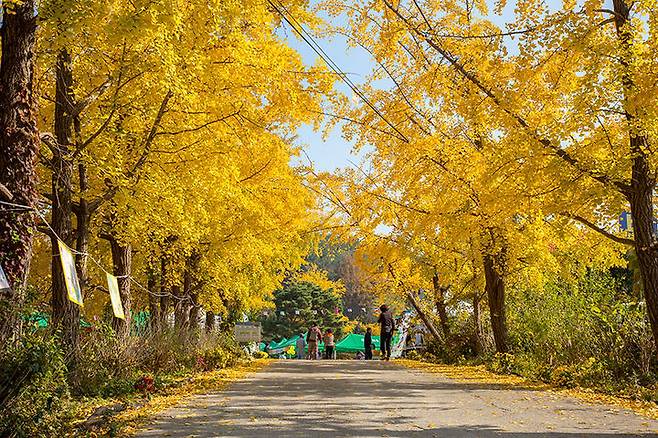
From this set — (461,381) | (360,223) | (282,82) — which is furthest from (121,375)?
(360,223)

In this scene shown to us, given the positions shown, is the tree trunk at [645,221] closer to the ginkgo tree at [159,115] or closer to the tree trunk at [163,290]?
the ginkgo tree at [159,115]

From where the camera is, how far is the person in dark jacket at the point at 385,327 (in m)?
20.8

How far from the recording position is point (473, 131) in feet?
44.3

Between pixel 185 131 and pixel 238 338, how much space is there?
15.9 m

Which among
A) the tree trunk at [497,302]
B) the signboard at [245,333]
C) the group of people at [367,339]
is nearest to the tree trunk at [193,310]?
the signboard at [245,333]

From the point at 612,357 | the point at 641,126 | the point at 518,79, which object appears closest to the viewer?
the point at 641,126

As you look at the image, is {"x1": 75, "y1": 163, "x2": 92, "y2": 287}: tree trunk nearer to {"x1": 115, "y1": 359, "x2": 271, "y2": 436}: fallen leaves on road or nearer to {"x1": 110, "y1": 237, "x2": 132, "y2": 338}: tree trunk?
{"x1": 110, "y1": 237, "x2": 132, "y2": 338}: tree trunk

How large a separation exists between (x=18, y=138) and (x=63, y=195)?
2934 mm

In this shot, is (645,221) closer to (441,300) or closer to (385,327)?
(385,327)

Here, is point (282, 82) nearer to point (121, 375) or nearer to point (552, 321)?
point (121, 375)

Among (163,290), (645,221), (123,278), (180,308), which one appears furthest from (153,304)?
(645,221)

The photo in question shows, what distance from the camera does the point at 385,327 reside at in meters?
21.1

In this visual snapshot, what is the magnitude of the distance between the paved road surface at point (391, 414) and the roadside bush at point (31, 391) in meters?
0.94

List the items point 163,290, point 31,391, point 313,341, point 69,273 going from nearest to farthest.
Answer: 1. point 31,391
2. point 69,273
3. point 163,290
4. point 313,341
